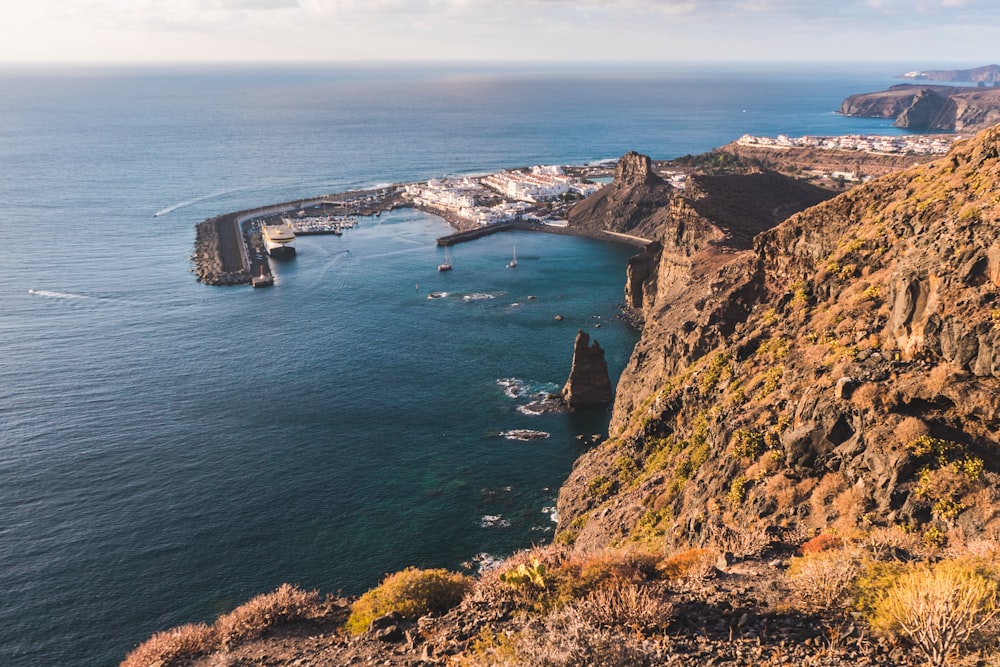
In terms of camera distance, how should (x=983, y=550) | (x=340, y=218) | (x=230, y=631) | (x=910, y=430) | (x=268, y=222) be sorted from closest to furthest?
(x=983, y=550) → (x=230, y=631) → (x=910, y=430) → (x=268, y=222) → (x=340, y=218)

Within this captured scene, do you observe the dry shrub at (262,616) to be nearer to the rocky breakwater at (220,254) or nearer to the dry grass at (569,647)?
the dry grass at (569,647)

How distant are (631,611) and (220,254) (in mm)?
138382

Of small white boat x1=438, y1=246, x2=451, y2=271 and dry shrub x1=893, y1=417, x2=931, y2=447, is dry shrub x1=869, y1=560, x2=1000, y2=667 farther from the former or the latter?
small white boat x1=438, y1=246, x2=451, y2=271

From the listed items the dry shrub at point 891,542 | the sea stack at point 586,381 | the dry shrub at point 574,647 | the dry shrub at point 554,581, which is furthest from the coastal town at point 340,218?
the dry shrub at point 891,542

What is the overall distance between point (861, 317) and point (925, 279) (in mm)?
4764

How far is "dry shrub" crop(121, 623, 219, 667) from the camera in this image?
908 inches

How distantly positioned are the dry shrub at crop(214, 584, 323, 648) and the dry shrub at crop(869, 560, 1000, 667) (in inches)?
792

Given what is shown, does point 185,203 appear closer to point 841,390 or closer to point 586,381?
point 586,381

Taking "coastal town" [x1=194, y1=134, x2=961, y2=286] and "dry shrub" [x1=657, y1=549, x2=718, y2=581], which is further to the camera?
"coastal town" [x1=194, y1=134, x2=961, y2=286]

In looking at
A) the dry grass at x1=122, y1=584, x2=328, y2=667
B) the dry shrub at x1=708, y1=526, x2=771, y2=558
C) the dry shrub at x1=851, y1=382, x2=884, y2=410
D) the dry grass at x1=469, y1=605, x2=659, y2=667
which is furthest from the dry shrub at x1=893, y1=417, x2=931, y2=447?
the dry grass at x1=122, y1=584, x2=328, y2=667

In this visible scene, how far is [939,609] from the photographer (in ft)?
48.0

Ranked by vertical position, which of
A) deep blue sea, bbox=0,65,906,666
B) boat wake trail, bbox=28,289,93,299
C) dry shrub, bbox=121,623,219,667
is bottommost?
deep blue sea, bbox=0,65,906,666

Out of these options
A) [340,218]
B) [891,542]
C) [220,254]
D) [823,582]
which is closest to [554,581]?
[823,582]

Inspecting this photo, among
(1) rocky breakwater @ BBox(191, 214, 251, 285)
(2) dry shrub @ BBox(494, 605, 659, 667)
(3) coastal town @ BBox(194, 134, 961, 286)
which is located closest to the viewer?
(2) dry shrub @ BBox(494, 605, 659, 667)
